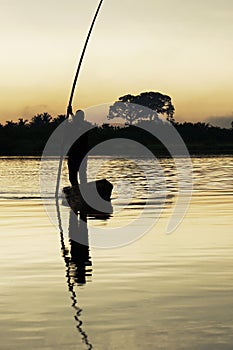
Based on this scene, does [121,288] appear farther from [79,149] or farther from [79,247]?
[79,149]

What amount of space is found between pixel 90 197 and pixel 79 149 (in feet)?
4.36

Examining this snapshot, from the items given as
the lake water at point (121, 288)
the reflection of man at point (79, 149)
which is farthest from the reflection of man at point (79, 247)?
the reflection of man at point (79, 149)

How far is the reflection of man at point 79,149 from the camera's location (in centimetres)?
2272

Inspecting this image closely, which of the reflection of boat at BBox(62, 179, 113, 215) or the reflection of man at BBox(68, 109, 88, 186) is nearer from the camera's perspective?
the reflection of boat at BBox(62, 179, 113, 215)

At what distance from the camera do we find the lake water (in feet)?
25.3

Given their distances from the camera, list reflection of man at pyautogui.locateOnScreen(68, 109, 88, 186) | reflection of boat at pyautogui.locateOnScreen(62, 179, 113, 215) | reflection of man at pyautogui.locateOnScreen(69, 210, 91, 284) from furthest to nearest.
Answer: reflection of man at pyautogui.locateOnScreen(68, 109, 88, 186) < reflection of boat at pyautogui.locateOnScreen(62, 179, 113, 215) < reflection of man at pyautogui.locateOnScreen(69, 210, 91, 284)

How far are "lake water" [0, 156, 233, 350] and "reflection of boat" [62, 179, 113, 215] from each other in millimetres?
2993

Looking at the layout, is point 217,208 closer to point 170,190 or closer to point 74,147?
point 74,147

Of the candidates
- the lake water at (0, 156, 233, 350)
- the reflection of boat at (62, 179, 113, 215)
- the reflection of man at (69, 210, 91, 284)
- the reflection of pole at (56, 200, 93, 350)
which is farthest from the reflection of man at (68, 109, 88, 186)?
the reflection of pole at (56, 200, 93, 350)

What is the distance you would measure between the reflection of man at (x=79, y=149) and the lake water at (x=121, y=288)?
4186 millimetres

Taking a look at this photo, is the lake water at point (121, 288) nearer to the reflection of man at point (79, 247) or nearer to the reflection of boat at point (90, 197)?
the reflection of man at point (79, 247)

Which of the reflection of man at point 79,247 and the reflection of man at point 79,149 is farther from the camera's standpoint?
the reflection of man at point 79,149

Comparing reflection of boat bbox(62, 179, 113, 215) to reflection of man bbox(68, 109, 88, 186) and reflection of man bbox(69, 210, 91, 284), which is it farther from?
reflection of man bbox(69, 210, 91, 284)

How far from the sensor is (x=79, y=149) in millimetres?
23031
